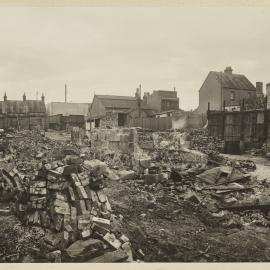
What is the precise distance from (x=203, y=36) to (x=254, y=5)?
4.69ft

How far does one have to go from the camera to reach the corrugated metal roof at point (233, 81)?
1242 inches

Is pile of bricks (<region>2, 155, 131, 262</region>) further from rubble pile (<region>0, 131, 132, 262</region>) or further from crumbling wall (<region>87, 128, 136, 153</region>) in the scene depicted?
crumbling wall (<region>87, 128, 136, 153</region>)

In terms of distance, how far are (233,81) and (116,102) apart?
13.6 meters

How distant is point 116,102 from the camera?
38.2 meters

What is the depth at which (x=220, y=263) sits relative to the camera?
19.6 ft

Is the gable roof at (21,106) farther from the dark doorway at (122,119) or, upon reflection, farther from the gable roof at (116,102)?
the dark doorway at (122,119)

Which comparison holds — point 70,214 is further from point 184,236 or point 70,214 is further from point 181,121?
point 181,121

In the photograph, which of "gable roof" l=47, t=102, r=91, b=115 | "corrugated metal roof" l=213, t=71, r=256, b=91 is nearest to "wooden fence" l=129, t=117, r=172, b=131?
"corrugated metal roof" l=213, t=71, r=256, b=91

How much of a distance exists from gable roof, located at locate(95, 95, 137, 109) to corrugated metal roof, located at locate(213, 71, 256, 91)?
11309 mm

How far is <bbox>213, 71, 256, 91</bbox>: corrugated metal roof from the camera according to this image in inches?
1242

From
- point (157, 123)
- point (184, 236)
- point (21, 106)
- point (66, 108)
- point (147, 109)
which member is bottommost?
point (184, 236)

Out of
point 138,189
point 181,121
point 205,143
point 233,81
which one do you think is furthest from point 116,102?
point 138,189

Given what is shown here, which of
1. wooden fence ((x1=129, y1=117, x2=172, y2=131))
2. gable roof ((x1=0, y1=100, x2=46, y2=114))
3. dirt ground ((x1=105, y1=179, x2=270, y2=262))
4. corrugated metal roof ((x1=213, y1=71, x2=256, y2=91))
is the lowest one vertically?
dirt ground ((x1=105, y1=179, x2=270, y2=262))

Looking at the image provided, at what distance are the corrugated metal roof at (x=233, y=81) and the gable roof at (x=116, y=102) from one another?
11.3 metres
